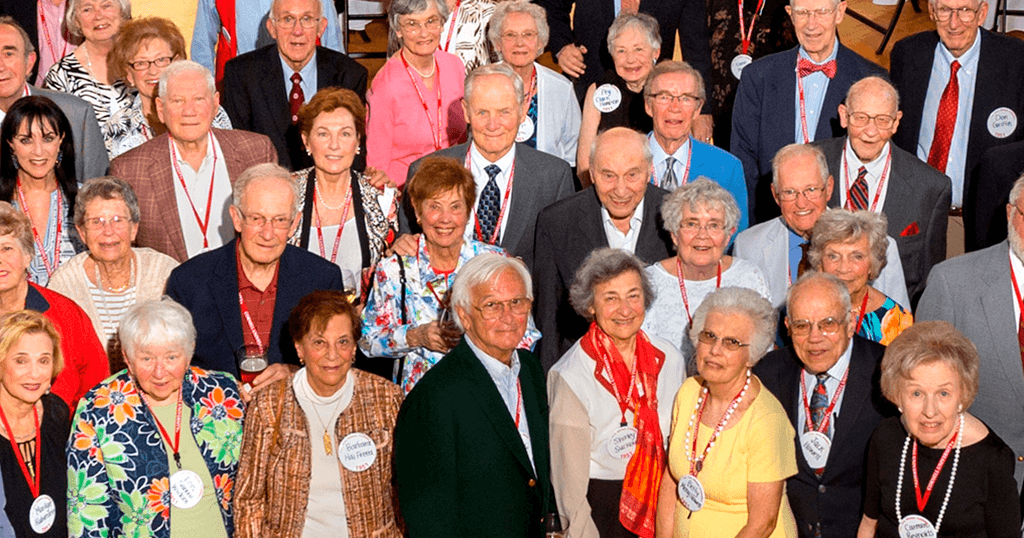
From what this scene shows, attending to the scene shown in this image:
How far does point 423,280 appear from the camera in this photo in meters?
4.61

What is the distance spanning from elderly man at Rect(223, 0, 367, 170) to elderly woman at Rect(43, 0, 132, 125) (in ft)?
1.80

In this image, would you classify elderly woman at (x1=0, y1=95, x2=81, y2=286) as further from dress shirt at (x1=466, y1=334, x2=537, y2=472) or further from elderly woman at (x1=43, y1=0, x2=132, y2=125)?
dress shirt at (x1=466, y1=334, x2=537, y2=472)

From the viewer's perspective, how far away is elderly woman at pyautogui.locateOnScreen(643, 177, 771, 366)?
4.73 meters

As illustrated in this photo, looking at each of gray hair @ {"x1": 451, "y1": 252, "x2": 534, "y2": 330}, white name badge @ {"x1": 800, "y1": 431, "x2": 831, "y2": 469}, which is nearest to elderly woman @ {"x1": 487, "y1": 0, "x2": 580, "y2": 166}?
gray hair @ {"x1": 451, "y1": 252, "x2": 534, "y2": 330}

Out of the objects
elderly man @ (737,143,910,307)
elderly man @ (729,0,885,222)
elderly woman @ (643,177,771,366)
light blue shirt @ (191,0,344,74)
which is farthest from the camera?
light blue shirt @ (191,0,344,74)

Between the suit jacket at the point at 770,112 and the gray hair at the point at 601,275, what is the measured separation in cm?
203

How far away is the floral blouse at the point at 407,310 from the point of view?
14.8 feet

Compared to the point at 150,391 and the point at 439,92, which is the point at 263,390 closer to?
the point at 150,391

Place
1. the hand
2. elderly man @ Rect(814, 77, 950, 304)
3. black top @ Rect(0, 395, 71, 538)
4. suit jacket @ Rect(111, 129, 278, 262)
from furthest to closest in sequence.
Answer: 1. the hand
2. elderly man @ Rect(814, 77, 950, 304)
3. suit jacket @ Rect(111, 129, 278, 262)
4. black top @ Rect(0, 395, 71, 538)

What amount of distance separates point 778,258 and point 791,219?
6.9 inches

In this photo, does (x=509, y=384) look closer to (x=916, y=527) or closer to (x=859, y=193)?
(x=916, y=527)

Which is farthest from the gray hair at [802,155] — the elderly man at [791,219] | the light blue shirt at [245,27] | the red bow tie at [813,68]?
the light blue shirt at [245,27]

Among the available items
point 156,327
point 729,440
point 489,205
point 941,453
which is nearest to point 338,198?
point 489,205

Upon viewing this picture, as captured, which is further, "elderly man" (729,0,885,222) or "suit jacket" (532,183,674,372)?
"elderly man" (729,0,885,222)
